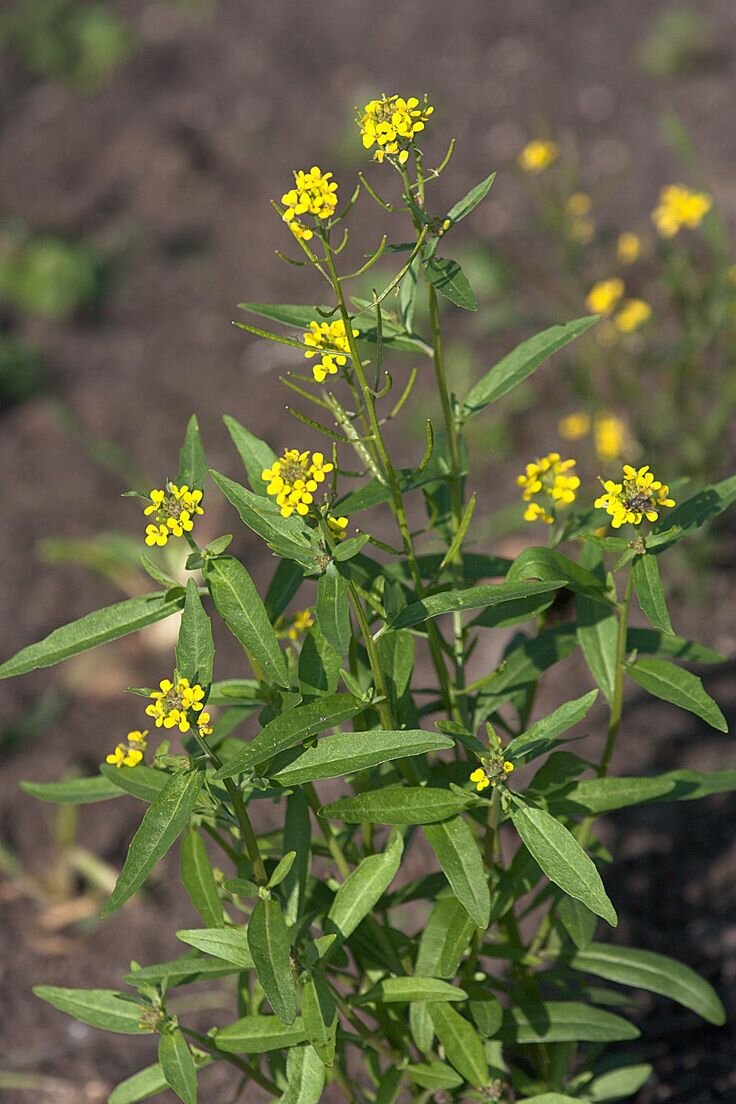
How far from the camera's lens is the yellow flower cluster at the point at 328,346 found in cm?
173

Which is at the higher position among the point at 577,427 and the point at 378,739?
the point at 577,427

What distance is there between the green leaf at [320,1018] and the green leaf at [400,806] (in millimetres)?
265

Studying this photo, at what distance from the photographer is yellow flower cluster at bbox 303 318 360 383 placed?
5.69 feet

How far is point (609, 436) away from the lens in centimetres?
379

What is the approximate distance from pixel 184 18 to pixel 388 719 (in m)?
7.09

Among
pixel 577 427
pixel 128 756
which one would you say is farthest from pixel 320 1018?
pixel 577 427

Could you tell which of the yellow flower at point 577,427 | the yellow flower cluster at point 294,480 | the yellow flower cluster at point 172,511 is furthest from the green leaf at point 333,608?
the yellow flower at point 577,427

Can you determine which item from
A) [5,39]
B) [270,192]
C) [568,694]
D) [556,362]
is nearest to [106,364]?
[270,192]

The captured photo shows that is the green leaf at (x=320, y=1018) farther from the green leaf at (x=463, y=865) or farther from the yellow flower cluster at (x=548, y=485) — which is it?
the yellow flower cluster at (x=548, y=485)

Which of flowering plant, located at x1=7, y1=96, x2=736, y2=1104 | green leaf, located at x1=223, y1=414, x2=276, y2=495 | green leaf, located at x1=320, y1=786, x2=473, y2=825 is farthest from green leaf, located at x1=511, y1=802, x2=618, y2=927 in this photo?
green leaf, located at x1=223, y1=414, x2=276, y2=495

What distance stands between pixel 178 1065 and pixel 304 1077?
200mm

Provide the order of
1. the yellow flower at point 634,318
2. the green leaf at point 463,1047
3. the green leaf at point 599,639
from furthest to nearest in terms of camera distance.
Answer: the yellow flower at point 634,318 < the green leaf at point 599,639 < the green leaf at point 463,1047

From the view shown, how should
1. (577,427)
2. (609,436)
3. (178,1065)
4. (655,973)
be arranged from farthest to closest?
(577,427)
(609,436)
(655,973)
(178,1065)

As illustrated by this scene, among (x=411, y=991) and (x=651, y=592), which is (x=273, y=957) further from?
(x=651, y=592)
